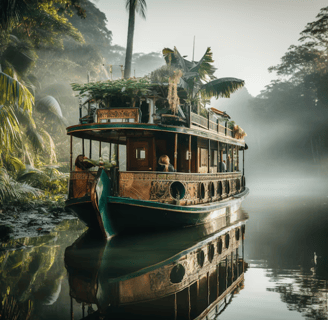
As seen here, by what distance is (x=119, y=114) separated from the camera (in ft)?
29.6

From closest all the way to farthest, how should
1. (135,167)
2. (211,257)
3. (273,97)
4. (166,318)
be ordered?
1. (166,318)
2. (211,257)
3. (135,167)
4. (273,97)

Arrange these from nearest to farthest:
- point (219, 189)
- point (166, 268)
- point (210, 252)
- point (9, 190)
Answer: point (166, 268) < point (210, 252) < point (9, 190) < point (219, 189)

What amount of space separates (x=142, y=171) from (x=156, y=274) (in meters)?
3.78

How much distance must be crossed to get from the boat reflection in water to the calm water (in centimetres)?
3

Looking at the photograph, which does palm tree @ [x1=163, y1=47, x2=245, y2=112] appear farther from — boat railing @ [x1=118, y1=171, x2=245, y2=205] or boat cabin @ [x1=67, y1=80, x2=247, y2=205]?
boat railing @ [x1=118, y1=171, x2=245, y2=205]

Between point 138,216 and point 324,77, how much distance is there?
1613 inches

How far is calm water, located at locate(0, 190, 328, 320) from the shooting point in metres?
4.52

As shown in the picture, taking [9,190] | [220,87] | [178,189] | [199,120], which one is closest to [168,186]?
[178,189]

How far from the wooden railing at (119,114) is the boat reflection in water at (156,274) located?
10.7 ft

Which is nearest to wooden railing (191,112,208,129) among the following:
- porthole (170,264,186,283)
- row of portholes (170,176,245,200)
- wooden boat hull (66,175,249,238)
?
row of portholes (170,176,245,200)

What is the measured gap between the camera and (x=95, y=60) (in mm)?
33312

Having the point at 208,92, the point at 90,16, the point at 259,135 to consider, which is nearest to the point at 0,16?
the point at 208,92

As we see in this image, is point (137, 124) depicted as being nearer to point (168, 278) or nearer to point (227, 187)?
point (168, 278)

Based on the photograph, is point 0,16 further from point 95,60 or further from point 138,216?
point 95,60
